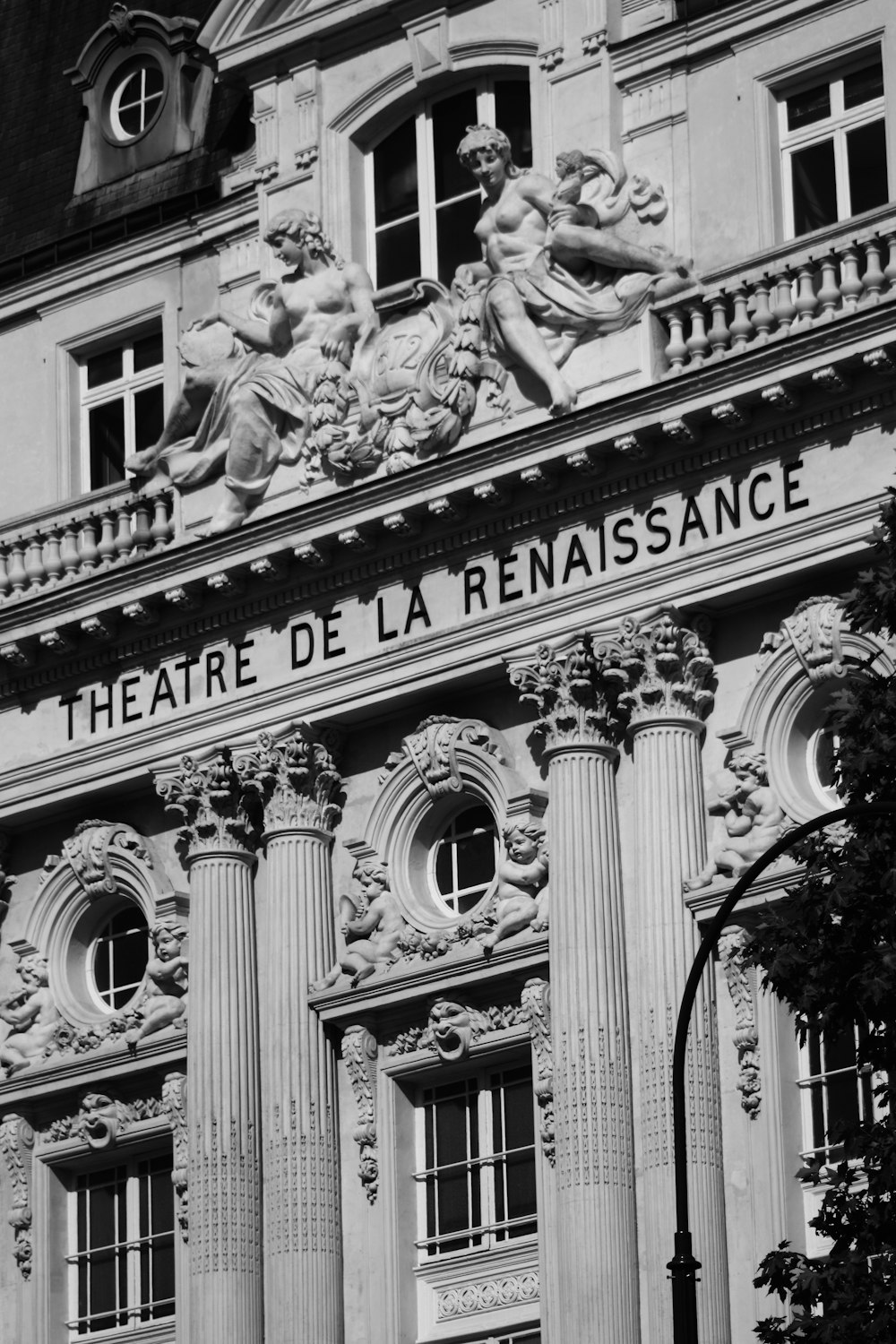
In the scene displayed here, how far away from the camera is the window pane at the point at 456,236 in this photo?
1902 inches

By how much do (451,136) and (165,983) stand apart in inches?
383

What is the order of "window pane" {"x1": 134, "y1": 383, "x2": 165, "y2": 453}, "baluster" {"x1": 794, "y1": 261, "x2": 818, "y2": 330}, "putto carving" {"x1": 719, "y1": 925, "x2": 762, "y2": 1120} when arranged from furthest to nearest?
"window pane" {"x1": 134, "y1": 383, "x2": 165, "y2": 453} → "baluster" {"x1": 794, "y1": 261, "x2": 818, "y2": 330} → "putto carving" {"x1": 719, "y1": 925, "x2": 762, "y2": 1120}

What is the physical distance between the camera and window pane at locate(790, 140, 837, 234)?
46.0m

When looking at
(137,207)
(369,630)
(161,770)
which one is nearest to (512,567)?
(369,630)

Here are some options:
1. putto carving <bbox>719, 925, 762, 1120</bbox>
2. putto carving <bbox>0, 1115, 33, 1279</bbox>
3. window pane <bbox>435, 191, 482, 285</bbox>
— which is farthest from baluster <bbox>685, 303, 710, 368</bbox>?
putto carving <bbox>0, 1115, 33, 1279</bbox>

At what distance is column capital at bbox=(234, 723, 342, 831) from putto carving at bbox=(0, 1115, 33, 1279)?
4.59 meters

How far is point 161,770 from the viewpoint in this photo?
4856 cm

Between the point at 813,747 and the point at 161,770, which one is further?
the point at 161,770

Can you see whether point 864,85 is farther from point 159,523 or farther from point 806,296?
point 159,523

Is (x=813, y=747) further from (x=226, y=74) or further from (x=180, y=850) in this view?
(x=226, y=74)

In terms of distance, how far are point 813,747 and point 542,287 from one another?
18.8ft

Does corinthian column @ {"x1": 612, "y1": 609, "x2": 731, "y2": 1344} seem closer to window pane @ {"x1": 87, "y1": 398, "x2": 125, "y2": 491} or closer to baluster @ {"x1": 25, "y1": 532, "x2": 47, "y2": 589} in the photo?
baluster @ {"x1": 25, "y1": 532, "x2": 47, "y2": 589}

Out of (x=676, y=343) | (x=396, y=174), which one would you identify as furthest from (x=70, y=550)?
(x=676, y=343)

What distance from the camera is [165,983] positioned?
159 feet
